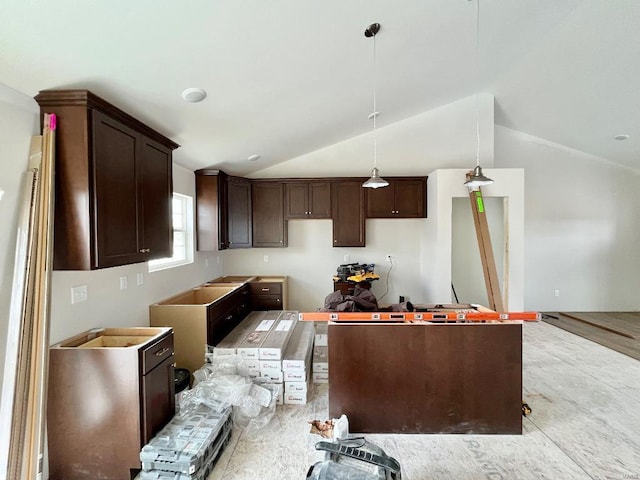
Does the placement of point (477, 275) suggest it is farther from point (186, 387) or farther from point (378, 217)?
point (186, 387)

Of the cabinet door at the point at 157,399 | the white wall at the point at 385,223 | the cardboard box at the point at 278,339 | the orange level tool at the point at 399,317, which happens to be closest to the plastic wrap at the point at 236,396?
the cabinet door at the point at 157,399

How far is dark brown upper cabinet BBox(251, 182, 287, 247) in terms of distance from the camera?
16.3 feet

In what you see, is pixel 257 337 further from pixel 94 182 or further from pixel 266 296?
pixel 94 182

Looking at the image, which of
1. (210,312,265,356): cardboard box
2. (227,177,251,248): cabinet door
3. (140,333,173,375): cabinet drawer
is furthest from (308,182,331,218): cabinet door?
(140,333,173,375): cabinet drawer

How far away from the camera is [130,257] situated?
214 cm

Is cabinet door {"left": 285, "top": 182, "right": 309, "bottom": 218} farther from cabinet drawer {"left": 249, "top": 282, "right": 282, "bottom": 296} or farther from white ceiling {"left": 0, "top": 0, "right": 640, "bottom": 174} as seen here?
cabinet drawer {"left": 249, "top": 282, "right": 282, "bottom": 296}

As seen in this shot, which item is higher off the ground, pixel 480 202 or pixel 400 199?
pixel 400 199

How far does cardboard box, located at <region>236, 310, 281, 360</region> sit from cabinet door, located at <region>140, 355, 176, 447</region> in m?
0.74

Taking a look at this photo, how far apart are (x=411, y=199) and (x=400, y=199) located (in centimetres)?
18

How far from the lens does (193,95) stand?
7.21ft

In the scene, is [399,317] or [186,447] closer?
[186,447]

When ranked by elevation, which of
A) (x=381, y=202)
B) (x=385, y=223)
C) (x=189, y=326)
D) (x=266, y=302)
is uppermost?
(x=381, y=202)

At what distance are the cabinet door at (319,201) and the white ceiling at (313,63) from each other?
637mm

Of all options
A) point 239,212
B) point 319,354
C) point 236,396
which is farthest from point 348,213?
point 236,396
